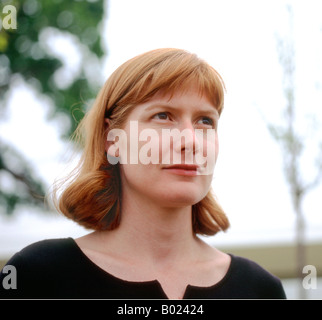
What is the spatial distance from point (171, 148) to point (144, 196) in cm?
16

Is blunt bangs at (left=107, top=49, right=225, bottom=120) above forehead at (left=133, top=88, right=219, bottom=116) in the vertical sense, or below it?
above

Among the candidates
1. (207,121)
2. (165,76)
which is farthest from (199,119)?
(165,76)

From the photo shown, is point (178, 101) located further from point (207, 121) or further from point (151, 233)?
point (151, 233)

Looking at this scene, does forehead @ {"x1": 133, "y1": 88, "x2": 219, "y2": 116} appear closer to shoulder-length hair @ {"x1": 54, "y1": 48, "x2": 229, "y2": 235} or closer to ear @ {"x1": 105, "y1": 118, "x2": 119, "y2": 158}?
shoulder-length hair @ {"x1": 54, "y1": 48, "x2": 229, "y2": 235}

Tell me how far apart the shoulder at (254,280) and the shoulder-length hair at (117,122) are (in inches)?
5.0

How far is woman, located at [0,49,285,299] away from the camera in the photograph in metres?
1.15

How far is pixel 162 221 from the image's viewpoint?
1222 mm

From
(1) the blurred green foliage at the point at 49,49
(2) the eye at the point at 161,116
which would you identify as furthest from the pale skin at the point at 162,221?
(1) the blurred green foliage at the point at 49,49

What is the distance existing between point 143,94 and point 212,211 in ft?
1.40

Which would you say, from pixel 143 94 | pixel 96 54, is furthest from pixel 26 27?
pixel 143 94

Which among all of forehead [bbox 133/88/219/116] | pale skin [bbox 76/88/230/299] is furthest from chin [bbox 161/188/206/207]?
Result: forehead [bbox 133/88/219/116]

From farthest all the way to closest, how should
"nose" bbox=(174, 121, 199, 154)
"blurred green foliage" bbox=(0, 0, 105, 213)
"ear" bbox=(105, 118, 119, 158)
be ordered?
"blurred green foliage" bbox=(0, 0, 105, 213), "ear" bbox=(105, 118, 119, 158), "nose" bbox=(174, 121, 199, 154)

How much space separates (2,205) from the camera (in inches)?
134

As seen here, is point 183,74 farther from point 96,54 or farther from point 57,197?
point 96,54
